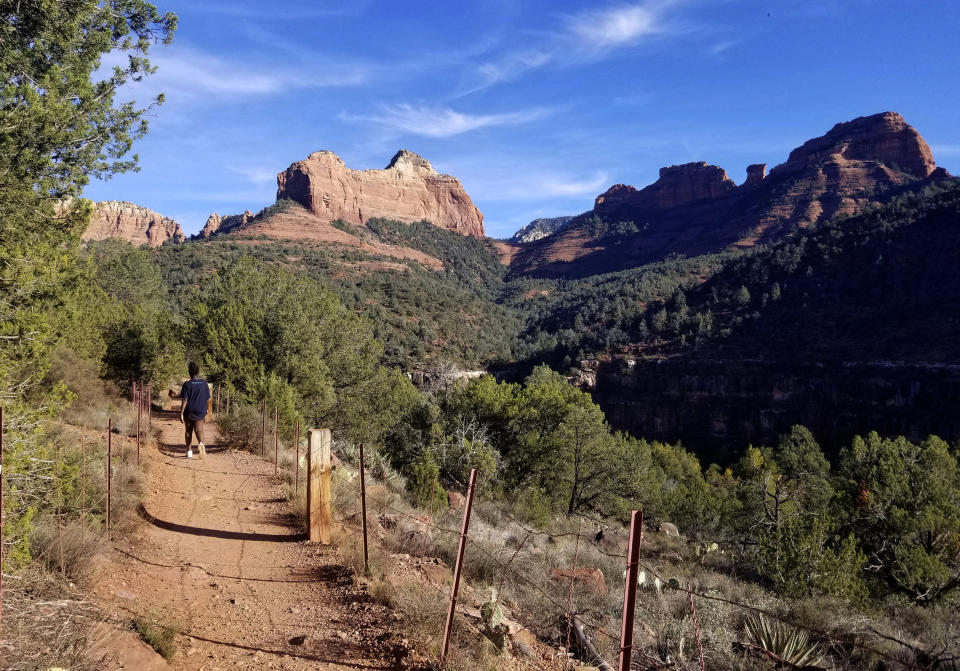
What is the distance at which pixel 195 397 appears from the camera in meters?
8.50

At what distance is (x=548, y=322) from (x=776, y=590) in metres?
64.1

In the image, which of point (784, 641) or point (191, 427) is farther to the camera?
point (191, 427)

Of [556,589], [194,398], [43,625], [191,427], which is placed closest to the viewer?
[43,625]

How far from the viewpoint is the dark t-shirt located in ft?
27.7

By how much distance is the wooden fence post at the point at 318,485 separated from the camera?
614 centimetres

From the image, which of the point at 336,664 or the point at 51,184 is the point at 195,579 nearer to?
the point at 336,664

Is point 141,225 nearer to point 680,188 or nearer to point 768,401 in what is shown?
point 680,188

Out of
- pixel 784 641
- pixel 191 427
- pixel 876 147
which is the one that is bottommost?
pixel 784 641

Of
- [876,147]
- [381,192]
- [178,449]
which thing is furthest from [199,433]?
[876,147]

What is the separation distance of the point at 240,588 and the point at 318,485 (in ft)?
4.55

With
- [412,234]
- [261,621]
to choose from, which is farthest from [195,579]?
[412,234]

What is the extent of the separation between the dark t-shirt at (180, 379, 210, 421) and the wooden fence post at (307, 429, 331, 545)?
334 centimetres

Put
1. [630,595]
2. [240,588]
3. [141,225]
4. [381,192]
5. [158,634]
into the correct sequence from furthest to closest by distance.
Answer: [141,225]
[381,192]
[240,588]
[158,634]
[630,595]

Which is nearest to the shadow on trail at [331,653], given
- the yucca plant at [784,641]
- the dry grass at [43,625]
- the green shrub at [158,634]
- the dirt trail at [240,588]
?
the dirt trail at [240,588]
